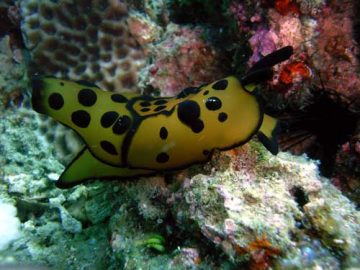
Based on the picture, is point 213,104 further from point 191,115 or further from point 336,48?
point 336,48

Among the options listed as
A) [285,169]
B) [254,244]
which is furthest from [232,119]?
[254,244]

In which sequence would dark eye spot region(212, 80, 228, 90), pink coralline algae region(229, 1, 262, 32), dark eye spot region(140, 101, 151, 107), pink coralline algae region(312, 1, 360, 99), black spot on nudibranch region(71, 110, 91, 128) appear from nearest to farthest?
dark eye spot region(212, 80, 228, 90), black spot on nudibranch region(71, 110, 91, 128), dark eye spot region(140, 101, 151, 107), pink coralline algae region(312, 1, 360, 99), pink coralline algae region(229, 1, 262, 32)

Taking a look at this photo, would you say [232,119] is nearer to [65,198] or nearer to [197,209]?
[197,209]

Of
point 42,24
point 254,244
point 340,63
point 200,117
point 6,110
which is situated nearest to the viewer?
point 254,244

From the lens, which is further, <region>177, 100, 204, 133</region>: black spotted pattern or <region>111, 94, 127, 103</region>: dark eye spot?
<region>111, 94, 127, 103</region>: dark eye spot

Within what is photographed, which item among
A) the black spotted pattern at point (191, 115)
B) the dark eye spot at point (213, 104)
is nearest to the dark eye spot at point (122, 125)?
the black spotted pattern at point (191, 115)

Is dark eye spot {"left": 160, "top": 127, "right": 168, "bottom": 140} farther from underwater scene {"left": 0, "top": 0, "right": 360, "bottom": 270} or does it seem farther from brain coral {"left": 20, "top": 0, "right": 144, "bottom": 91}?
brain coral {"left": 20, "top": 0, "right": 144, "bottom": 91}

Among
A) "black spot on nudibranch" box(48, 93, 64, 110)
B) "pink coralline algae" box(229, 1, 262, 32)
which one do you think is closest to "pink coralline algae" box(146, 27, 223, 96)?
"pink coralline algae" box(229, 1, 262, 32)
